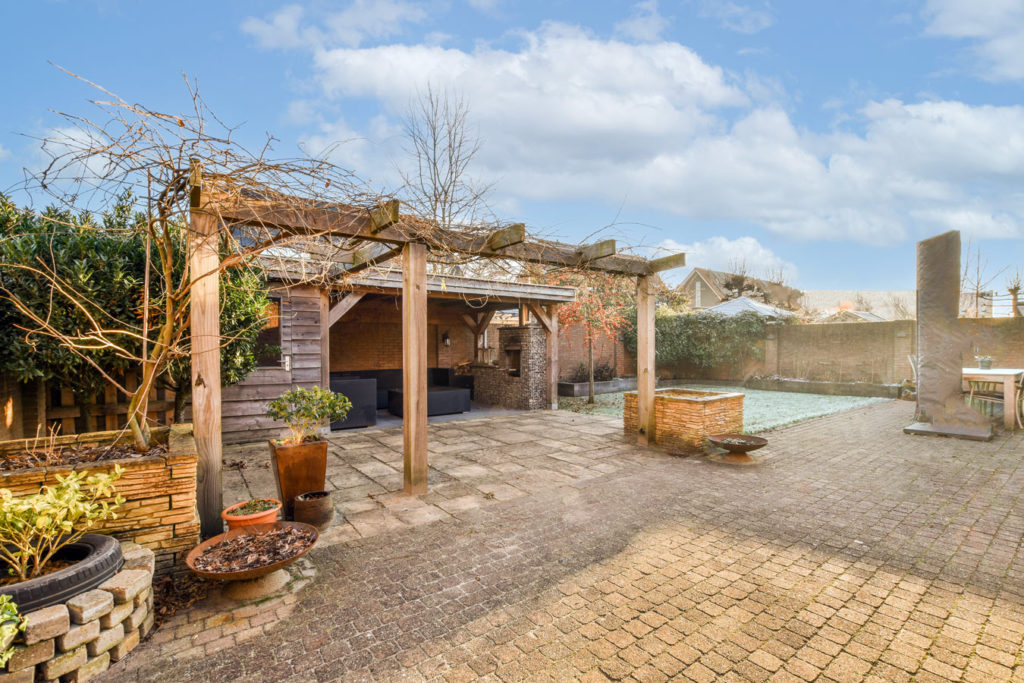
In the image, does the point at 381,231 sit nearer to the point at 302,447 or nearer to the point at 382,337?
the point at 302,447

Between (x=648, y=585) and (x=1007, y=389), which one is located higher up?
(x=1007, y=389)

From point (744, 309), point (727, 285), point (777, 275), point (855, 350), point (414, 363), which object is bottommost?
point (855, 350)

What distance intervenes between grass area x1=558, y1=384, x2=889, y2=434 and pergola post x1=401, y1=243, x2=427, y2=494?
18.0ft

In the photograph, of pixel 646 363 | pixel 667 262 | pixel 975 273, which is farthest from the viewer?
pixel 975 273

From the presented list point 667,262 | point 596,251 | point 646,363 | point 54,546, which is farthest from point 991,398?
point 54,546

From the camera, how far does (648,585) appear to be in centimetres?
267

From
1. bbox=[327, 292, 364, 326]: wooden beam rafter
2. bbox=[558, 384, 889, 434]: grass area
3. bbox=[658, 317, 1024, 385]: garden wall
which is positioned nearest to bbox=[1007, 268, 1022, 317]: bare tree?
bbox=[658, 317, 1024, 385]: garden wall

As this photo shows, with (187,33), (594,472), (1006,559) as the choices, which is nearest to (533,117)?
(187,33)

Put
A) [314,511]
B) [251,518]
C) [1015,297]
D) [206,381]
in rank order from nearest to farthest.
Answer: [251,518]
[206,381]
[314,511]
[1015,297]

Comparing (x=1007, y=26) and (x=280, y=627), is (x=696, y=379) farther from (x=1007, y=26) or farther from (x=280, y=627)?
(x=280, y=627)

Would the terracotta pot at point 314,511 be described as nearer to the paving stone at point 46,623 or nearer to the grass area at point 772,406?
the paving stone at point 46,623

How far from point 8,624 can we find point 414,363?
286 cm

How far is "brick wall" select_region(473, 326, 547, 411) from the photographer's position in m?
9.84

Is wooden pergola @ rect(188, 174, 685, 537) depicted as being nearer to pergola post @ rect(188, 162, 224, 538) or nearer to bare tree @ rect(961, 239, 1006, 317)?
pergola post @ rect(188, 162, 224, 538)
